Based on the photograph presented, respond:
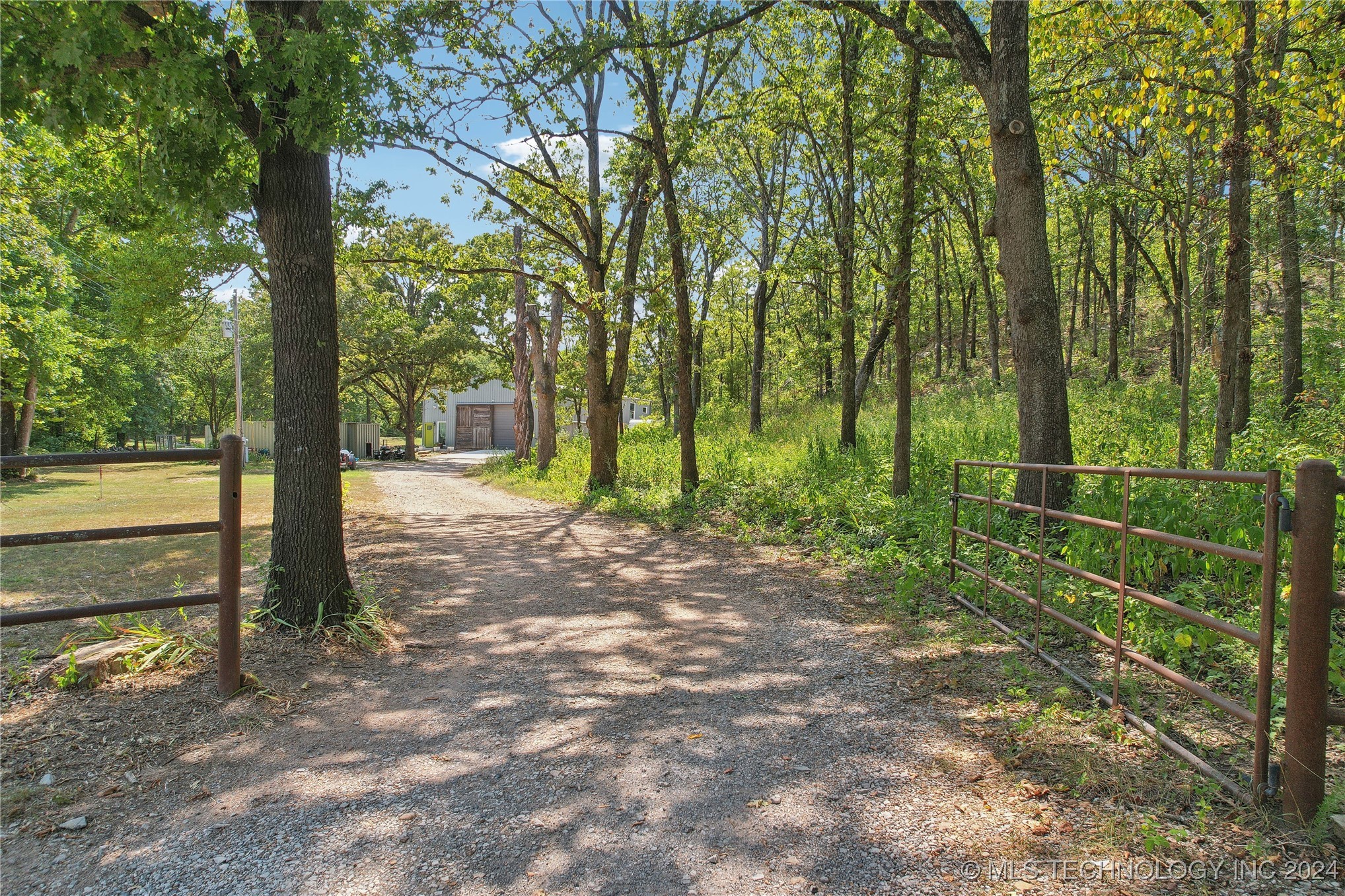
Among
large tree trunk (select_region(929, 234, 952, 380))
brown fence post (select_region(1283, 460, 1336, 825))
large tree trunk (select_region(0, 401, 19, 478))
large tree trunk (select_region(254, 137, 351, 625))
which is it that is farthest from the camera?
large tree trunk (select_region(0, 401, 19, 478))

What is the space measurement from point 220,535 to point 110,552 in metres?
7.49

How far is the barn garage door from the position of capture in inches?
2109

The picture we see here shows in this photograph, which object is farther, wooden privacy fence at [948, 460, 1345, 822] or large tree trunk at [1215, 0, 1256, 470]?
large tree trunk at [1215, 0, 1256, 470]

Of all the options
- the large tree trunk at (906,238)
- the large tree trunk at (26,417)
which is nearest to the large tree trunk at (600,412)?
the large tree trunk at (906,238)

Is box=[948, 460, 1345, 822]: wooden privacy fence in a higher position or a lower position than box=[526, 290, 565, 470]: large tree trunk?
lower

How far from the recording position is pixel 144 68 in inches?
167

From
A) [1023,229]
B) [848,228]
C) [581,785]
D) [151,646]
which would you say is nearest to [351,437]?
[848,228]

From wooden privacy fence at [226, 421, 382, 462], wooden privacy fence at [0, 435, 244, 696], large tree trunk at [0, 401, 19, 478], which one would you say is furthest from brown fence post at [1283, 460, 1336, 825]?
wooden privacy fence at [226, 421, 382, 462]

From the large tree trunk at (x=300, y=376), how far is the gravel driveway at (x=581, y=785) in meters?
Answer: 0.83

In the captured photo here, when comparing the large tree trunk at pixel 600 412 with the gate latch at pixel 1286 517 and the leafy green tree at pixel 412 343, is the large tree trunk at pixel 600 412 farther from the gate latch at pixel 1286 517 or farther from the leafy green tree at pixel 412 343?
the leafy green tree at pixel 412 343

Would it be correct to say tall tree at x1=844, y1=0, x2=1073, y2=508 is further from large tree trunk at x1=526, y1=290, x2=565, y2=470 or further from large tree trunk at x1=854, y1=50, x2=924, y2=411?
large tree trunk at x1=526, y1=290, x2=565, y2=470

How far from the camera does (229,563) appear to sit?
13.1ft

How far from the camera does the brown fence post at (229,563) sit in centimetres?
392

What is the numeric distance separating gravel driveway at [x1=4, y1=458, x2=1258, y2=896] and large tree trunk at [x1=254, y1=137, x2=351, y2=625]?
830mm
